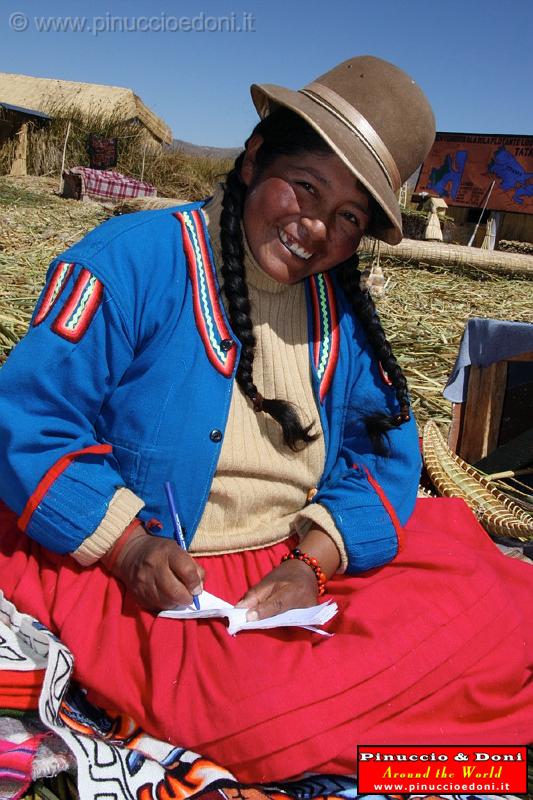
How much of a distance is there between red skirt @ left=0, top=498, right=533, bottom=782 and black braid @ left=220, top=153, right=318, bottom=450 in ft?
1.05

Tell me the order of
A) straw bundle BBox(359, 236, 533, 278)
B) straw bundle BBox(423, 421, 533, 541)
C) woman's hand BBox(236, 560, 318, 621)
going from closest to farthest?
woman's hand BBox(236, 560, 318, 621)
straw bundle BBox(423, 421, 533, 541)
straw bundle BBox(359, 236, 533, 278)

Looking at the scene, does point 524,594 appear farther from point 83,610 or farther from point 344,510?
point 83,610

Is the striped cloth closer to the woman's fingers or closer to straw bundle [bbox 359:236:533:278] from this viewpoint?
straw bundle [bbox 359:236:533:278]

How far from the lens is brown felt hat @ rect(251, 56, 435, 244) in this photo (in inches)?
54.3

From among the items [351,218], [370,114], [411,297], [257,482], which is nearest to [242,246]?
[351,218]

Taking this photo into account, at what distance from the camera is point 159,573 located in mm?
1298

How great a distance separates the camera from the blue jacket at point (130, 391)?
4.26 feet

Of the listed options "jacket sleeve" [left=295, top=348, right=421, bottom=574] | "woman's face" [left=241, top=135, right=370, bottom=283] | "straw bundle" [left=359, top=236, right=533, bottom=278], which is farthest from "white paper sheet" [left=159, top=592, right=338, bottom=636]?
"straw bundle" [left=359, top=236, right=533, bottom=278]

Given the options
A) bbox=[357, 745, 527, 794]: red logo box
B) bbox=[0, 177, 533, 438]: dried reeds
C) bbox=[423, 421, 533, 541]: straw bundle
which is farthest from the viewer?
bbox=[0, 177, 533, 438]: dried reeds

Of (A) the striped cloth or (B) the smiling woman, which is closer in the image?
(B) the smiling woman

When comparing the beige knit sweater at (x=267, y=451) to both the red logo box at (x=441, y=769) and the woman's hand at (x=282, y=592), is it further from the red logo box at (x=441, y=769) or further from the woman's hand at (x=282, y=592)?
the red logo box at (x=441, y=769)

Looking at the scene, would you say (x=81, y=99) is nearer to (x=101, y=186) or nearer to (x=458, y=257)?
(x=101, y=186)

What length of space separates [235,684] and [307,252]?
2.85ft

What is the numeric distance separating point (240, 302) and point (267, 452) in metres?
0.34
